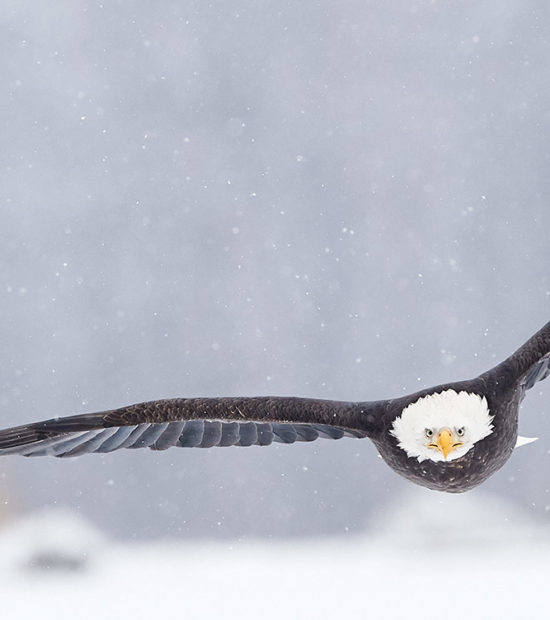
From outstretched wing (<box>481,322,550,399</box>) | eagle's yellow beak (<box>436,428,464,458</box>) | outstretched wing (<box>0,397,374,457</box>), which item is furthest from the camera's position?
outstretched wing (<box>481,322,550,399</box>)

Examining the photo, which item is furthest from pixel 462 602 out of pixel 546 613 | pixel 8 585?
pixel 8 585

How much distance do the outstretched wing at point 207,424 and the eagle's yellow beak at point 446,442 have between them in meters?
0.63

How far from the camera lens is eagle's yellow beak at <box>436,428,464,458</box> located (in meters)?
6.36

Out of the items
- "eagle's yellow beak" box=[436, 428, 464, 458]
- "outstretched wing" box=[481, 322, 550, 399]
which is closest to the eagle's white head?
"eagle's yellow beak" box=[436, 428, 464, 458]

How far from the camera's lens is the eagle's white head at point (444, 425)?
6.38 m

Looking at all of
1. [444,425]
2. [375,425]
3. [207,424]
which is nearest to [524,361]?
[444,425]

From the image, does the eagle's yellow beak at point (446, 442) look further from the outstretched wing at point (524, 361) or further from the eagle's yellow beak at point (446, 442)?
the outstretched wing at point (524, 361)

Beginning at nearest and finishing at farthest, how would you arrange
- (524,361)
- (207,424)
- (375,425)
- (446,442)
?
(446,442)
(524,361)
(375,425)
(207,424)

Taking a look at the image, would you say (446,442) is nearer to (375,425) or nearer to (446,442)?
(446,442)

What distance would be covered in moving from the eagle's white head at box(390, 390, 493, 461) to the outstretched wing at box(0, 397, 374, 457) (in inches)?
16.3

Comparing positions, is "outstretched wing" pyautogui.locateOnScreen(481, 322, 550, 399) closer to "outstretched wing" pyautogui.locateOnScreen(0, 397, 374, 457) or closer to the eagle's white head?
the eagle's white head

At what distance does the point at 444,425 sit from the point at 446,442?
12 centimetres

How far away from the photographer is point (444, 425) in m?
6.40

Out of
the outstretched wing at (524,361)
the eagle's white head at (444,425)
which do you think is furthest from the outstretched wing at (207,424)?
the outstretched wing at (524,361)
